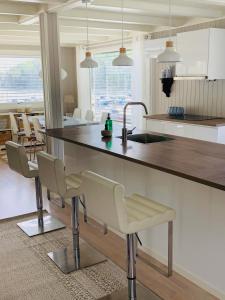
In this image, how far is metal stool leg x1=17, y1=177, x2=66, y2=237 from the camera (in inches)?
146

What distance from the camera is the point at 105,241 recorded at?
11.3ft

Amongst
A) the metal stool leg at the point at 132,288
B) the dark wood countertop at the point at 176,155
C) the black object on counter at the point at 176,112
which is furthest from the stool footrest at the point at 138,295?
the black object on counter at the point at 176,112

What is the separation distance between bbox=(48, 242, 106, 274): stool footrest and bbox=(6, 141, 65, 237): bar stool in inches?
21.4

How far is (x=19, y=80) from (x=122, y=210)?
7.81m

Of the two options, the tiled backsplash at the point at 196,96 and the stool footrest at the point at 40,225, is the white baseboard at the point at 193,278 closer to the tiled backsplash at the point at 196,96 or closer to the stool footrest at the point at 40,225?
the stool footrest at the point at 40,225

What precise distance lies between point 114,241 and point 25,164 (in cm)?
116

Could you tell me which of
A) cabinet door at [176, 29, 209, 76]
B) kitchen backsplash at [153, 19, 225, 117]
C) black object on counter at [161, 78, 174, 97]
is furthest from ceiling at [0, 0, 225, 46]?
black object on counter at [161, 78, 174, 97]

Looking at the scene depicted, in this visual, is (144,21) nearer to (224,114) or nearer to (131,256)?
(224,114)

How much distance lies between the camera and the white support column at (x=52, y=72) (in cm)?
438

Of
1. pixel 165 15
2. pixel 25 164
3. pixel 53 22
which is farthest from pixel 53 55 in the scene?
pixel 165 15

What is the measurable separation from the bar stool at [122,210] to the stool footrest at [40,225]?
1524 millimetres

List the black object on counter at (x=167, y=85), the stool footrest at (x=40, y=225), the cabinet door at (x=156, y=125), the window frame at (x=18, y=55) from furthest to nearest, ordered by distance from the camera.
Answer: the window frame at (x=18, y=55)
the black object on counter at (x=167, y=85)
the cabinet door at (x=156, y=125)
the stool footrest at (x=40, y=225)

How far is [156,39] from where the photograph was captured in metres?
6.48

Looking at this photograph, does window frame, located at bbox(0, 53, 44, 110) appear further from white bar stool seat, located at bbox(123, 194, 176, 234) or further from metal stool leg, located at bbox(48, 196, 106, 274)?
white bar stool seat, located at bbox(123, 194, 176, 234)
